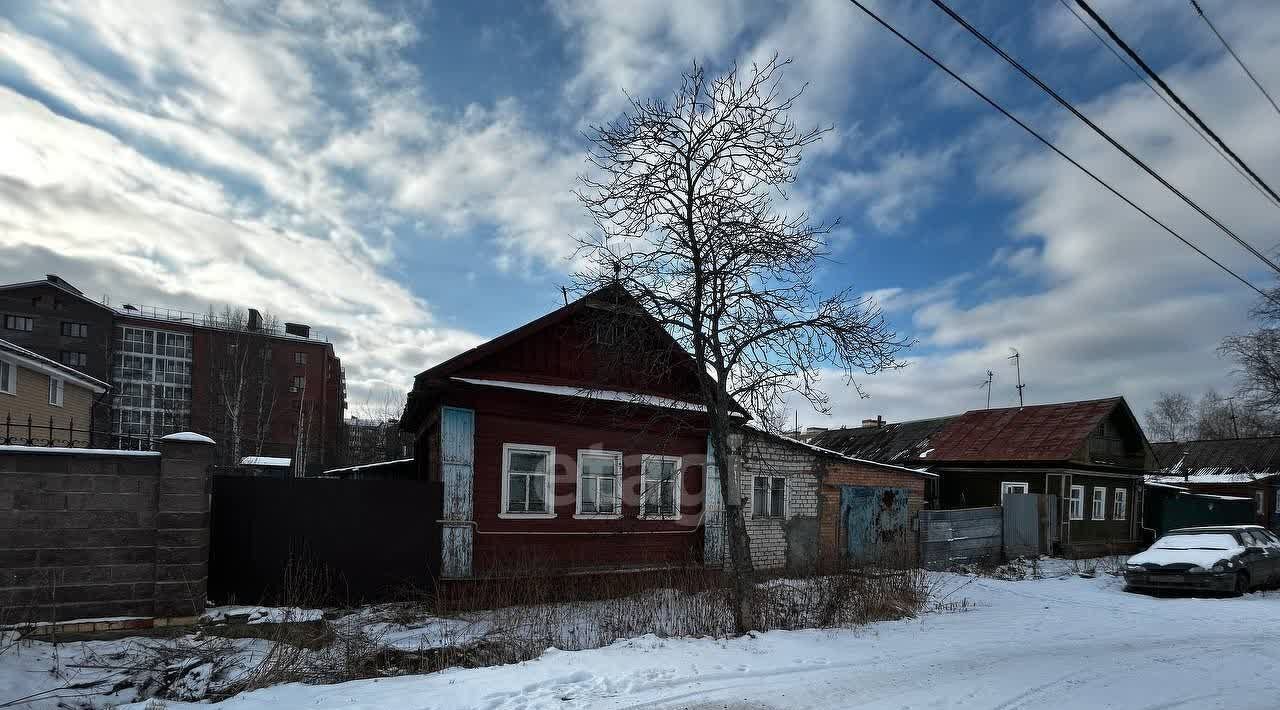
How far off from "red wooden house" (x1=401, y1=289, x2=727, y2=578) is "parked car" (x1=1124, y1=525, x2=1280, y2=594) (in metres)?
9.50

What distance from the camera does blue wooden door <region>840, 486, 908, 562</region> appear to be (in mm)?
17016

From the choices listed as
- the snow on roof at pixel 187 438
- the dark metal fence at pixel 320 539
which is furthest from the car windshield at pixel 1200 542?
the snow on roof at pixel 187 438

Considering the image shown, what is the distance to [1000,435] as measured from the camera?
23.9 m

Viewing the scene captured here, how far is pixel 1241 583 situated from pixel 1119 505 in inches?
482

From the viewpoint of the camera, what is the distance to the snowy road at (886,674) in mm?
5801

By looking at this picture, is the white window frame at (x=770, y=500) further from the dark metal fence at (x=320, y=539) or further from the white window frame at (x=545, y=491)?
the dark metal fence at (x=320, y=539)

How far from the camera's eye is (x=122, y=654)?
6.88 m

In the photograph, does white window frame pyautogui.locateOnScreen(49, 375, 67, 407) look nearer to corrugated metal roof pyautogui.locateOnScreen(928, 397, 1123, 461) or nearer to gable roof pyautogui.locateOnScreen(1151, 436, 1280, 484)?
corrugated metal roof pyautogui.locateOnScreen(928, 397, 1123, 461)

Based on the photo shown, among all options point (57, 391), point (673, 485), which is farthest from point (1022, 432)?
point (57, 391)

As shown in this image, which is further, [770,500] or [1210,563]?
[770,500]

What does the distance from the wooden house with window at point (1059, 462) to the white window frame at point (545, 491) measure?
17225 mm

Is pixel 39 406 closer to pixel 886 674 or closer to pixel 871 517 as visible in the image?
pixel 871 517

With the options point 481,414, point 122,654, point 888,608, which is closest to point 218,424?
point 481,414

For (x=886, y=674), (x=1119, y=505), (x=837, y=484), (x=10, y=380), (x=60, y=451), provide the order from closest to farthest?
(x=886, y=674), (x=60, y=451), (x=837, y=484), (x=10, y=380), (x=1119, y=505)
